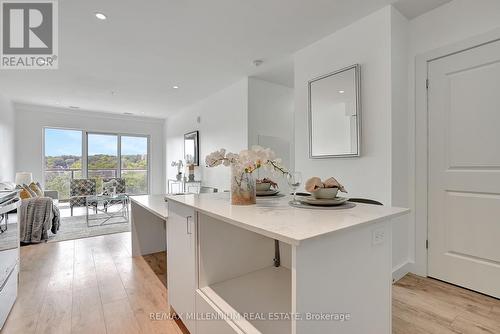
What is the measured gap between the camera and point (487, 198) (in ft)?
6.38

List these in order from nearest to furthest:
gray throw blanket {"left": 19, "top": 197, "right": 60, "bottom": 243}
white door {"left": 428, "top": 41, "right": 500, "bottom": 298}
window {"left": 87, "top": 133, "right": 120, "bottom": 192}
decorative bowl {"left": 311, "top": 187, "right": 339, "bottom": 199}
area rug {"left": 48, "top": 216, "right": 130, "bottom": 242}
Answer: decorative bowl {"left": 311, "top": 187, "right": 339, "bottom": 199}
white door {"left": 428, "top": 41, "right": 500, "bottom": 298}
gray throw blanket {"left": 19, "top": 197, "right": 60, "bottom": 243}
area rug {"left": 48, "top": 216, "right": 130, "bottom": 242}
window {"left": 87, "top": 133, "right": 120, "bottom": 192}

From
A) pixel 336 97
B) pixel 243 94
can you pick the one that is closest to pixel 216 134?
pixel 243 94

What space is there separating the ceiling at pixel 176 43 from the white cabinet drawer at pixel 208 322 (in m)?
2.32

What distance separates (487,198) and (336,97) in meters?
1.52

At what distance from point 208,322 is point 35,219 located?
3534 mm

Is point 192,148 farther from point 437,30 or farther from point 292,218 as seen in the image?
point 292,218

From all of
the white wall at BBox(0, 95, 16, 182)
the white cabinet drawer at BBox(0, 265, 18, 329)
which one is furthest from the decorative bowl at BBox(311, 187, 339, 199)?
the white wall at BBox(0, 95, 16, 182)

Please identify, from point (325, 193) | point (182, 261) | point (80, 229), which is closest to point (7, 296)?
point (182, 261)

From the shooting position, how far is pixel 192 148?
575 cm

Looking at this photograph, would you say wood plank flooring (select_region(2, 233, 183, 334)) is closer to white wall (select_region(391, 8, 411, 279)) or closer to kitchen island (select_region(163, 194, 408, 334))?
kitchen island (select_region(163, 194, 408, 334))

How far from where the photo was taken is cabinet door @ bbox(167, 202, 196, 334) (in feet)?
4.58

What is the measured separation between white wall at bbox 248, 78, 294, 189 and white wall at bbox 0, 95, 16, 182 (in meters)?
4.70

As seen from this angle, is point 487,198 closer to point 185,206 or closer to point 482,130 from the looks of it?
point 482,130

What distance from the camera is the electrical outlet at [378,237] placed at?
3.50 feet
